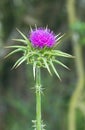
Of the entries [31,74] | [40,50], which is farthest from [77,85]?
[40,50]

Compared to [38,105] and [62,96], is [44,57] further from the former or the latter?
[62,96]

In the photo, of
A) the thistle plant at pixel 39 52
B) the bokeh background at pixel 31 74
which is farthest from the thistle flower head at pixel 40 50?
the bokeh background at pixel 31 74

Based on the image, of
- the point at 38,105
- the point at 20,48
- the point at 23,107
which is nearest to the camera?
the point at 38,105

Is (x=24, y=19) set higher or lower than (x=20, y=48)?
higher

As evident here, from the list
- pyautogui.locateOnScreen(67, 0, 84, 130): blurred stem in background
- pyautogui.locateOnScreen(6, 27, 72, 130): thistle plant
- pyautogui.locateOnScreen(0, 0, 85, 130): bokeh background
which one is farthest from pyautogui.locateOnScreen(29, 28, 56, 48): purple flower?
pyautogui.locateOnScreen(0, 0, 85, 130): bokeh background

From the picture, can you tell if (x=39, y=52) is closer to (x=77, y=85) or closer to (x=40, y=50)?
(x=40, y=50)

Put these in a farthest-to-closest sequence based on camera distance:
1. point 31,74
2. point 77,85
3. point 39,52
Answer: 1. point 31,74
2. point 77,85
3. point 39,52

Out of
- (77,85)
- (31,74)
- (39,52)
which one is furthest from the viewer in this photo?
(31,74)

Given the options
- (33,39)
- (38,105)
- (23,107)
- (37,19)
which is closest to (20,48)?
(33,39)
